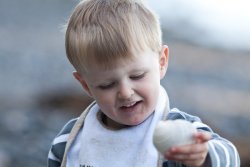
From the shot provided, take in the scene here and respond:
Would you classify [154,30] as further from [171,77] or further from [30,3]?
[30,3]

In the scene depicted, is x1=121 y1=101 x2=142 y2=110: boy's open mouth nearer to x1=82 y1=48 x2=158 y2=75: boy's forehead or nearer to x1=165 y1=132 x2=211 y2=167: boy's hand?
x1=82 y1=48 x2=158 y2=75: boy's forehead

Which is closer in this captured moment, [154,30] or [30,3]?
[154,30]

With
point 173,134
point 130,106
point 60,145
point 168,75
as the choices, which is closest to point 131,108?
point 130,106

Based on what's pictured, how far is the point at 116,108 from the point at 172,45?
15.6 ft

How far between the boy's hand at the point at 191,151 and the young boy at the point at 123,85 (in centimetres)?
3

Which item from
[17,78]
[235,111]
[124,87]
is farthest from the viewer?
[17,78]

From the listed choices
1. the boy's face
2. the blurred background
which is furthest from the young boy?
the blurred background

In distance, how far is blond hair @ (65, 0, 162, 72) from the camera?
2.10 meters

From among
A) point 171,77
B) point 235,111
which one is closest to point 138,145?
point 235,111

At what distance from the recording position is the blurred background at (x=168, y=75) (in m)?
5.07

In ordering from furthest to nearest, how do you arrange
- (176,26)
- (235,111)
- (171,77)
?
(176,26), (171,77), (235,111)

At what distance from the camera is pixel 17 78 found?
643cm

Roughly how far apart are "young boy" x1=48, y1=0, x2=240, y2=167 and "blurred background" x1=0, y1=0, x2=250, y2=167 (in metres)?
2.17

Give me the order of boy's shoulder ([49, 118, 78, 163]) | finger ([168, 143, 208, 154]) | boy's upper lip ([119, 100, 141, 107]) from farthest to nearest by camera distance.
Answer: boy's shoulder ([49, 118, 78, 163]), boy's upper lip ([119, 100, 141, 107]), finger ([168, 143, 208, 154])
